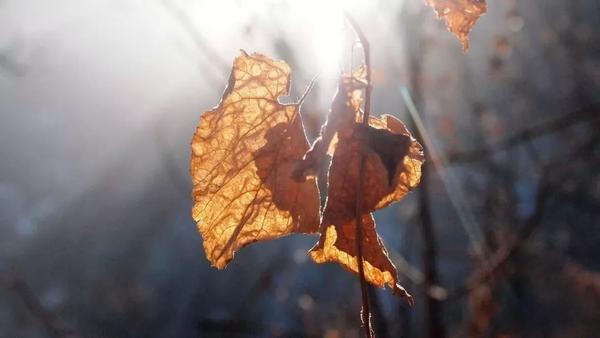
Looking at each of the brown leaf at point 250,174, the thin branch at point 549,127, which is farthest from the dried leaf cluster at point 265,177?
the thin branch at point 549,127

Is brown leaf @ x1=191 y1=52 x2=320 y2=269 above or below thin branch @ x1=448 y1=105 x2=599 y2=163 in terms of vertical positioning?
Answer: above

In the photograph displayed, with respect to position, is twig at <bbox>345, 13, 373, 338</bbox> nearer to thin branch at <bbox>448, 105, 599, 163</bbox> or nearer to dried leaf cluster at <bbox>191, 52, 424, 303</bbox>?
dried leaf cluster at <bbox>191, 52, 424, 303</bbox>

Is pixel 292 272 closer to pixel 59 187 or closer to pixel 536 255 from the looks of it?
pixel 536 255

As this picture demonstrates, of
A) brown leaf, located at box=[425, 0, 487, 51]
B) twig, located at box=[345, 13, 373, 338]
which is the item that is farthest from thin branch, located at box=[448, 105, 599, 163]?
twig, located at box=[345, 13, 373, 338]

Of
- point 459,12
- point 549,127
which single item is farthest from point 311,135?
point 459,12

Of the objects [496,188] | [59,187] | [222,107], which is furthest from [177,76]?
[222,107]
